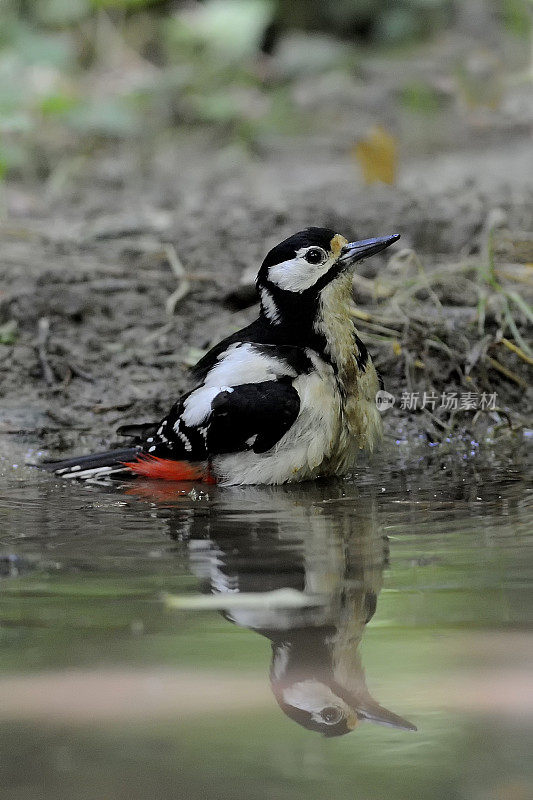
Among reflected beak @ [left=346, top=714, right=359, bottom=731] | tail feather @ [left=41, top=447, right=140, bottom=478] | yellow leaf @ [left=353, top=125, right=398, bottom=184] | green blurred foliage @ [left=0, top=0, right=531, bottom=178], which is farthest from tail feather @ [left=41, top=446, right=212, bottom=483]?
green blurred foliage @ [left=0, top=0, right=531, bottom=178]

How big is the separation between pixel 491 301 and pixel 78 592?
2964 mm

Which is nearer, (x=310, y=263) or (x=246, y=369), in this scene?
(x=246, y=369)

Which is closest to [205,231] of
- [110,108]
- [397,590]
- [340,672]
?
[110,108]

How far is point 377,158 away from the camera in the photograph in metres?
7.02

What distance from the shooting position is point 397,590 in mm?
2365

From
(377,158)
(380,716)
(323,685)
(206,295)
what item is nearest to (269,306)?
(206,295)

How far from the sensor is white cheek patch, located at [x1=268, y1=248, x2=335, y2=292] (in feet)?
12.7

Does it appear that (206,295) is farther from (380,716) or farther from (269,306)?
(380,716)

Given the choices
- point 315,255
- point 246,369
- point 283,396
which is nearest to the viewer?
point 283,396

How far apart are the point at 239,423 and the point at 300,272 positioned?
0.61 m

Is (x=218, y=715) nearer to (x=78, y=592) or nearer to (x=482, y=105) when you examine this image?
(x=78, y=592)

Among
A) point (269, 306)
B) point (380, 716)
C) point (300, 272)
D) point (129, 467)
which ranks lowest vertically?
point (129, 467)

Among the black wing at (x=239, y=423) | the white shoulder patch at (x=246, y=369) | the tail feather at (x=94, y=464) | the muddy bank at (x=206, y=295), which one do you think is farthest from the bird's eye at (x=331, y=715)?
the muddy bank at (x=206, y=295)

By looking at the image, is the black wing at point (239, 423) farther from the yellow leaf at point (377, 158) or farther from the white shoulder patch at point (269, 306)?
the yellow leaf at point (377, 158)
